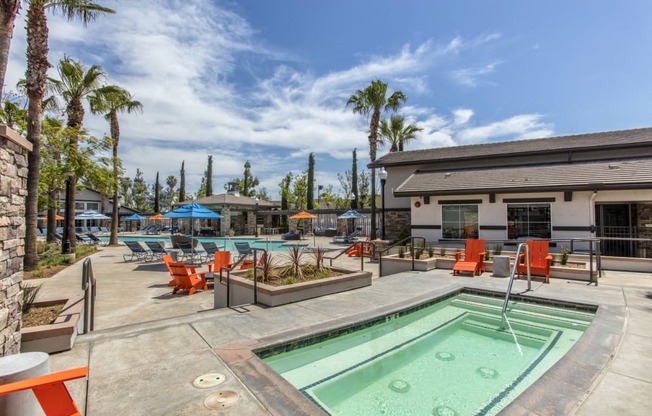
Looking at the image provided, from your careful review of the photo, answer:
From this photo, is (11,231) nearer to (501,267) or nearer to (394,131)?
(501,267)

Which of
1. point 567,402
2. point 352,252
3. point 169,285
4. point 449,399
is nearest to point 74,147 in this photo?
point 169,285

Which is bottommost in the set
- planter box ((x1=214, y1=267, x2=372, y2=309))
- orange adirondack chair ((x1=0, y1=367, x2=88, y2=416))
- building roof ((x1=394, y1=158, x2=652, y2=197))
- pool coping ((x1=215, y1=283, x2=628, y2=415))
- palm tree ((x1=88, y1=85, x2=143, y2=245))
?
pool coping ((x1=215, y1=283, x2=628, y2=415))

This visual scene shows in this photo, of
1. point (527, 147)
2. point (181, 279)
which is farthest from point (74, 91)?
point (527, 147)

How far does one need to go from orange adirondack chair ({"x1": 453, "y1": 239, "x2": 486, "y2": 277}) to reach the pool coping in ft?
12.5

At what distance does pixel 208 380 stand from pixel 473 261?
336 inches

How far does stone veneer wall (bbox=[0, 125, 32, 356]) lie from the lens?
127 inches

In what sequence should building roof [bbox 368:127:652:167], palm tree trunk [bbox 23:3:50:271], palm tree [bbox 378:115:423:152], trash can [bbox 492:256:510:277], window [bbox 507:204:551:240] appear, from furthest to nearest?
palm tree [bbox 378:115:423:152] < building roof [bbox 368:127:652:167] < window [bbox 507:204:551:240] < palm tree trunk [bbox 23:3:50:271] < trash can [bbox 492:256:510:277]

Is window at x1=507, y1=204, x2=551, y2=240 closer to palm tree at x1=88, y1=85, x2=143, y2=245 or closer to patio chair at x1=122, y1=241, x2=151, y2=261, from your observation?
patio chair at x1=122, y1=241, x2=151, y2=261

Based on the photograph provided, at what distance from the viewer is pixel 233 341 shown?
4324 millimetres

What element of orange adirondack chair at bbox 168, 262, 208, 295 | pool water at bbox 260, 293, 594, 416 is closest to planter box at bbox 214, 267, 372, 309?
orange adirondack chair at bbox 168, 262, 208, 295

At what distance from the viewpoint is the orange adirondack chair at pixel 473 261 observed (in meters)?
9.32

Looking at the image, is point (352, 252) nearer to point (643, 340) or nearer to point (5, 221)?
point (643, 340)

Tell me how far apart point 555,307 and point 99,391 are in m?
7.31

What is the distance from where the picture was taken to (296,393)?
3016 mm
